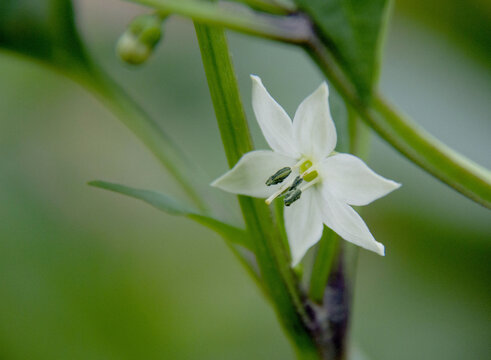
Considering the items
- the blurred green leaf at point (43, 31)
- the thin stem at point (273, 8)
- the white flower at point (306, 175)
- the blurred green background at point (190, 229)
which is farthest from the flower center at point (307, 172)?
the blurred green background at point (190, 229)

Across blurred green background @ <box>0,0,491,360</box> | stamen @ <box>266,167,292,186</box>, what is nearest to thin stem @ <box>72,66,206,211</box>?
stamen @ <box>266,167,292,186</box>

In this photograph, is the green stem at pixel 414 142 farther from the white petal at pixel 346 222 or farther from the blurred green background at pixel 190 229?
the blurred green background at pixel 190 229

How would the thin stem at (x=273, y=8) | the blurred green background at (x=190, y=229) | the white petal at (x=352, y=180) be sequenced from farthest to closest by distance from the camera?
the blurred green background at (x=190, y=229) → the thin stem at (x=273, y=8) → the white petal at (x=352, y=180)

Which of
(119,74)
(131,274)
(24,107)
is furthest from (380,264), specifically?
(24,107)

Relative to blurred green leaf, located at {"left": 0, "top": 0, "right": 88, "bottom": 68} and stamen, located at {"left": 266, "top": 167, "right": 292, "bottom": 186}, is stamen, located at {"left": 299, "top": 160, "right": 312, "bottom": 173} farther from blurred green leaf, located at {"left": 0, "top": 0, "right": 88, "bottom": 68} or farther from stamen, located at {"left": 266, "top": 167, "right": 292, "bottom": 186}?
blurred green leaf, located at {"left": 0, "top": 0, "right": 88, "bottom": 68}

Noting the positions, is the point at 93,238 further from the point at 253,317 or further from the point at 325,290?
the point at 325,290
